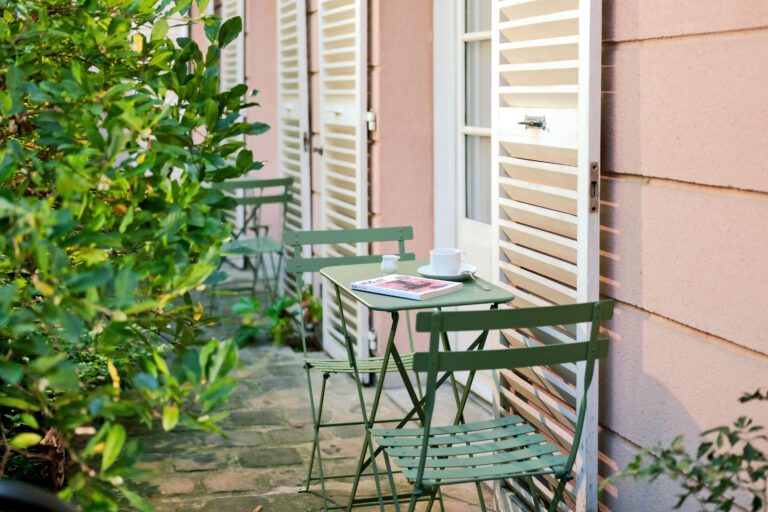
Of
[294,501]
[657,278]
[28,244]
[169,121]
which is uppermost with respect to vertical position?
[169,121]

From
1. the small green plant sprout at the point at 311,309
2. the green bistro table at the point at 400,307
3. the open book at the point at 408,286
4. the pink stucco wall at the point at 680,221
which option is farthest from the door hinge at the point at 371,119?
the pink stucco wall at the point at 680,221

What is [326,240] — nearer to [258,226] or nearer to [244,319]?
[244,319]

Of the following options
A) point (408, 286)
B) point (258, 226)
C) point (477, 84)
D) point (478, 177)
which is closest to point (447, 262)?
point (408, 286)

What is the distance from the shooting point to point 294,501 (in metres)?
4.61

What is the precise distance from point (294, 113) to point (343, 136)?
5.90 ft

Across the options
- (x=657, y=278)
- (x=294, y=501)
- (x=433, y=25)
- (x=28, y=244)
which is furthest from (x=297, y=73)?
(x=28, y=244)

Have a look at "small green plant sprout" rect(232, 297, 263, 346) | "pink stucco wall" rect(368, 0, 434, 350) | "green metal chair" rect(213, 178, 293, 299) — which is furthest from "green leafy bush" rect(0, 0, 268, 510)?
"small green plant sprout" rect(232, 297, 263, 346)

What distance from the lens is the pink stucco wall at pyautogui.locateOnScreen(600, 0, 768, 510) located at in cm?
301

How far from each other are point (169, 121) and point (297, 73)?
5.66 m

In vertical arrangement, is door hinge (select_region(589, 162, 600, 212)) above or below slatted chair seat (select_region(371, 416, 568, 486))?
above

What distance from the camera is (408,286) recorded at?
160 inches

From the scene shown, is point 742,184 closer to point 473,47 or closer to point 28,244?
point 28,244

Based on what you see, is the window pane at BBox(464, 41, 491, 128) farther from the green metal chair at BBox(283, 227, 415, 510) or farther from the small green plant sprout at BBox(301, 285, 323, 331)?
the small green plant sprout at BBox(301, 285, 323, 331)

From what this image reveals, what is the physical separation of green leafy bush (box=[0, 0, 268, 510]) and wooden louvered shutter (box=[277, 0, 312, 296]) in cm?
443
